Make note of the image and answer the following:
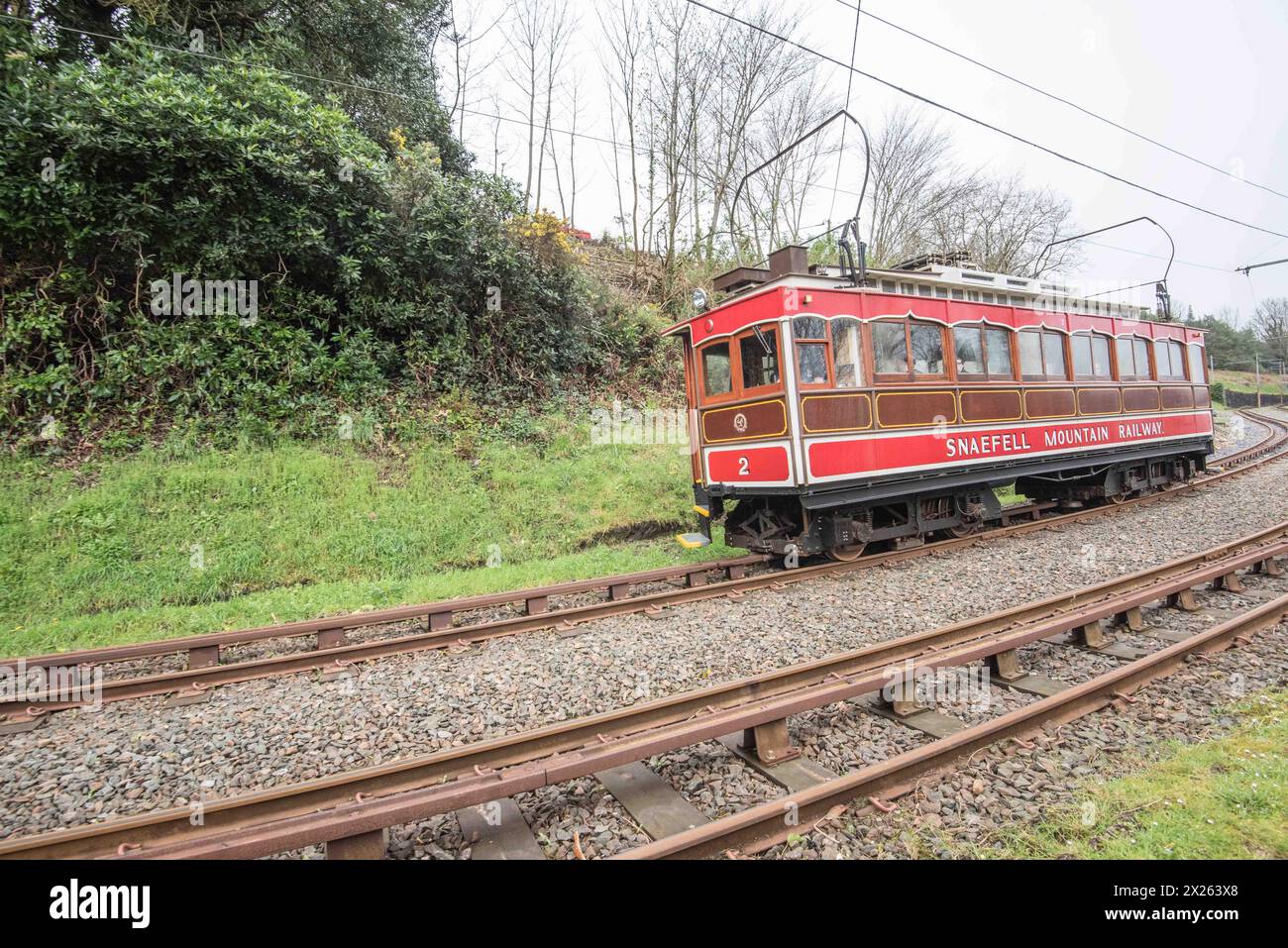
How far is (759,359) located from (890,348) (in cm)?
178

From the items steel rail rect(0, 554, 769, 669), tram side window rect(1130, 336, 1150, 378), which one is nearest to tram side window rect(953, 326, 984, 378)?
steel rail rect(0, 554, 769, 669)

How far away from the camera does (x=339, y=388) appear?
1103 cm

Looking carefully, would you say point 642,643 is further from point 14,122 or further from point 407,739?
point 14,122

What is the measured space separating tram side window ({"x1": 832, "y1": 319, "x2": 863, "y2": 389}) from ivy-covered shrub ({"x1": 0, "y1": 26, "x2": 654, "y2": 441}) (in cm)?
760

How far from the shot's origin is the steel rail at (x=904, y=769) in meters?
2.61

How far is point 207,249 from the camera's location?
9.91 m

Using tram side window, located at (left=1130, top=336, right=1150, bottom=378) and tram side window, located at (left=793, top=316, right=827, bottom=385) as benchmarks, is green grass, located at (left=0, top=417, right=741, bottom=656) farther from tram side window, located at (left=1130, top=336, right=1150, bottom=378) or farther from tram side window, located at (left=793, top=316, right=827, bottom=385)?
tram side window, located at (left=1130, top=336, right=1150, bottom=378)

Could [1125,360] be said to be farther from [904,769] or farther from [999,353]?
[904,769]

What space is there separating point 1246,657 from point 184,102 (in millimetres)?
14301

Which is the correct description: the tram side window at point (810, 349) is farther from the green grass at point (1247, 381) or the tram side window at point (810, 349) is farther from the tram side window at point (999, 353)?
the green grass at point (1247, 381)

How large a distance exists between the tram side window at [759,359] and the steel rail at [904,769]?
4.49 m

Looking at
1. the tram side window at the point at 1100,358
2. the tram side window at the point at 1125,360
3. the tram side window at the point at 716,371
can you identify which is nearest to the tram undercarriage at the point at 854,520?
the tram side window at the point at 716,371
